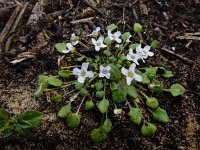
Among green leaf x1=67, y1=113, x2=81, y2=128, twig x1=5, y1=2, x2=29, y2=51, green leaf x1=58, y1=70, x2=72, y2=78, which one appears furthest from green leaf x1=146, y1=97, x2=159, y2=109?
twig x1=5, y1=2, x2=29, y2=51

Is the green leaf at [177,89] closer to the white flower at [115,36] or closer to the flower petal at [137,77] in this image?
the flower petal at [137,77]

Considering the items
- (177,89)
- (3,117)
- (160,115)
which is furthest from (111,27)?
(3,117)

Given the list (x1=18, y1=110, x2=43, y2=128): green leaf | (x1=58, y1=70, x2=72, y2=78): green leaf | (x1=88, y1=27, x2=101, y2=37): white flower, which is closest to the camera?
(x1=18, y1=110, x2=43, y2=128): green leaf

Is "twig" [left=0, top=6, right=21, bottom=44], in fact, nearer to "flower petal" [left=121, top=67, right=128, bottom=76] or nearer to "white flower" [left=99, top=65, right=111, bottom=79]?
"white flower" [left=99, top=65, right=111, bottom=79]

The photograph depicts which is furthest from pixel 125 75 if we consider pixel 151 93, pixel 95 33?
pixel 95 33

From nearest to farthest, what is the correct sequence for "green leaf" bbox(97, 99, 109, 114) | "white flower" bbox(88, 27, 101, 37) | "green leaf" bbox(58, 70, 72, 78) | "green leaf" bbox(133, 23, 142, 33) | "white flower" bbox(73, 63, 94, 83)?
1. "green leaf" bbox(97, 99, 109, 114)
2. "white flower" bbox(73, 63, 94, 83)
3. "green leaf" bbox(58, 70, 72, 78)
4. "white flower" bbox(88, 27, 101, 37)
5. "green leaf" bbox(133, 23, 142, 33)

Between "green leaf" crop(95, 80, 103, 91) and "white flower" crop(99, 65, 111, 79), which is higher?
"white flower" crop(99, 65, 111, 79)

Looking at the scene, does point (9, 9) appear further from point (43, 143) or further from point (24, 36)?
point (43, 143)

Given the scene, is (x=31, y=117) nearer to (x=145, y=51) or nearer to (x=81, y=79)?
(x=81, y=79)

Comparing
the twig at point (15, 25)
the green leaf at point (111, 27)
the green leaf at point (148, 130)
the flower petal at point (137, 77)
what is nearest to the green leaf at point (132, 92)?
the flower petal at point (137, 77)
